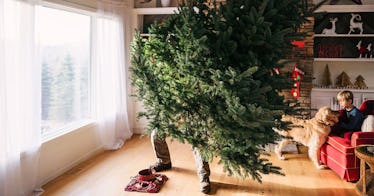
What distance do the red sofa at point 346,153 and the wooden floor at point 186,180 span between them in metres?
0.11

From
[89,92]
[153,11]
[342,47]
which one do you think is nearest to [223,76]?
[89,92]

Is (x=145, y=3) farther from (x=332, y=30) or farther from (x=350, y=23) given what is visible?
(x=350, y=23)

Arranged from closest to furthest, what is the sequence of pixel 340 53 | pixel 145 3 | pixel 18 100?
1. pixel 18 100
2. pixel 340 53
3. pixel 145 3

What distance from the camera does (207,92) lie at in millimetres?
2689

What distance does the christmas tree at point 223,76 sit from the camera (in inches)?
98.0

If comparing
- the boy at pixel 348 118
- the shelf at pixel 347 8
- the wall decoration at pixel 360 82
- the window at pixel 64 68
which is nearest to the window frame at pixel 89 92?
the window at pixel 64 68

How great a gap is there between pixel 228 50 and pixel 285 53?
51cm

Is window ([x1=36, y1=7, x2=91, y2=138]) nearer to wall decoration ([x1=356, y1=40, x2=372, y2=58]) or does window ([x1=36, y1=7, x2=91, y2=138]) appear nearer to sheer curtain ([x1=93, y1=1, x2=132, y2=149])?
sheer curtain ([x1=93, y1=1, x2=132, y2=149])

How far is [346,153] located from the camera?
11.3ft

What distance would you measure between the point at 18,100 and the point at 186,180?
1818 millimetres

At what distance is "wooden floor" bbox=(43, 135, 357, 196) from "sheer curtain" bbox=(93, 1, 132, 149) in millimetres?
545

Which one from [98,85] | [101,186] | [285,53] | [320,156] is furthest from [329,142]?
[98,85]

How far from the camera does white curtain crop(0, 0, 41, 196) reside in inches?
110

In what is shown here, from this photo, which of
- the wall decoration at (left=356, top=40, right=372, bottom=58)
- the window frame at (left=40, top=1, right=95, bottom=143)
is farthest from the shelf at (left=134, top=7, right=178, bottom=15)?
the wall decoration at (left=356, top=40, right=372, bottom=58)
